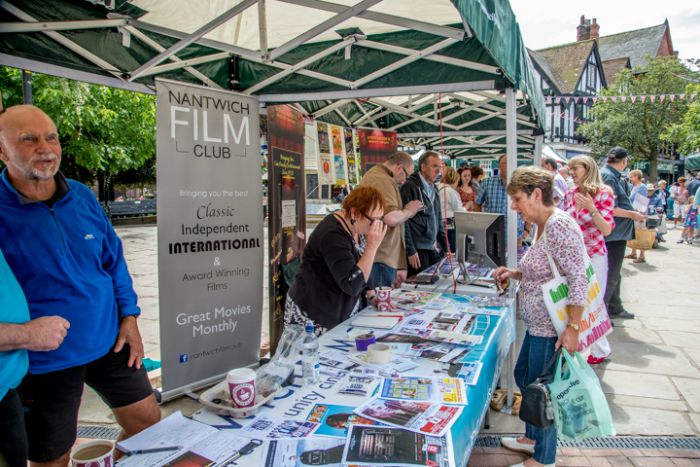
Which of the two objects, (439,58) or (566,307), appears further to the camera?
(439,58)

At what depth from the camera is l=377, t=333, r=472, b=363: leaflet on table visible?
2047mm

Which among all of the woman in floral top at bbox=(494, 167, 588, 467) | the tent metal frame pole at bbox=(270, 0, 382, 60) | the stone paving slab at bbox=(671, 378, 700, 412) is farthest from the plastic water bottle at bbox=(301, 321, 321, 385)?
the stone paving slab at bbox=(671, 378, 700, 412)

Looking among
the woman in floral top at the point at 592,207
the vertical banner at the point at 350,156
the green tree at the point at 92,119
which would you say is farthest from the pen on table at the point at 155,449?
the green tree at the point at 92,119

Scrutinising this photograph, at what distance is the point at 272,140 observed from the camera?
3.66 m

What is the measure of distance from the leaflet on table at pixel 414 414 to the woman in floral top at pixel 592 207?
2768mm

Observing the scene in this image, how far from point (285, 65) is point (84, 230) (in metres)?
2.28

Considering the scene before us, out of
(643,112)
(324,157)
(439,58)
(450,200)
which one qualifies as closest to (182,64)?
(439,58)

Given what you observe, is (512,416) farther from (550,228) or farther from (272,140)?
(272,140)

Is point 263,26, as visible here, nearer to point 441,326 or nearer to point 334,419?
point 441,326

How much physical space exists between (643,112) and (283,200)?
23.2 meters

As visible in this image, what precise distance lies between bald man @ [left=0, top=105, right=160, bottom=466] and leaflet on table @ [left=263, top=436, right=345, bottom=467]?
3.04 feet

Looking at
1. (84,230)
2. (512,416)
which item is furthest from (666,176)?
(84,230)

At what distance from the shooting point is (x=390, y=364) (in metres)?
1.96

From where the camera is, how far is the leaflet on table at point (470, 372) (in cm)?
181
